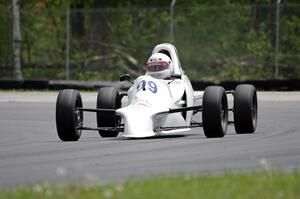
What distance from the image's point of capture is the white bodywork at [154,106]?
48.8ft

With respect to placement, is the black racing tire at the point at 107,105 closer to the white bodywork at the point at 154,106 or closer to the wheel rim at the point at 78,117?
the wheel rim at the point at 78,117

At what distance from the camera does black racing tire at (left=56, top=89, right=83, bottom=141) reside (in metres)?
A: 15.4

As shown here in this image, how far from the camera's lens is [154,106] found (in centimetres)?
1530

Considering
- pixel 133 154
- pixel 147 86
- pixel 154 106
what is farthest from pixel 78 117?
pixel 133 154

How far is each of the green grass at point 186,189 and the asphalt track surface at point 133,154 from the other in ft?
2.35

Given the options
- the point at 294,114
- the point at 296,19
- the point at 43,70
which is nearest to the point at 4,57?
the point at 43,70

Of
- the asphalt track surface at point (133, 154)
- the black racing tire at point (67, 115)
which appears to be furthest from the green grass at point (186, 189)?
the black racing tire at point (67, 115)

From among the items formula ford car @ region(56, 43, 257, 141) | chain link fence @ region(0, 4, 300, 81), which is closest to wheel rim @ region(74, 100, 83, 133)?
formula ford car @ region(56, 43, 257, 141)

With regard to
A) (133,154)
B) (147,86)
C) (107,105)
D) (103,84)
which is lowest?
(103,84)

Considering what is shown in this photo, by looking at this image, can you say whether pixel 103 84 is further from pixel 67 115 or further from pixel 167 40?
pixel 67 115

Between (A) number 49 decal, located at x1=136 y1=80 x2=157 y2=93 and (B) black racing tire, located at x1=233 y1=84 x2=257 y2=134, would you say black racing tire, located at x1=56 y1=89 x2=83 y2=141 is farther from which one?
(B) black racing tire, located at x1=233 y1=84 x2=257 y2=134

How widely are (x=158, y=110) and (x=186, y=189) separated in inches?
246

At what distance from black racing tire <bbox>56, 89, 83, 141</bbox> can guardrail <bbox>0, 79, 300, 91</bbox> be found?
14248 mm

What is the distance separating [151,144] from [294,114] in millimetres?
7549
